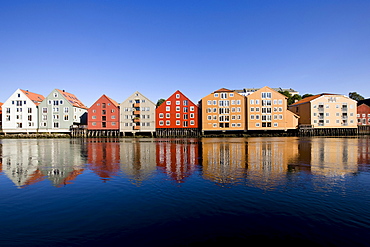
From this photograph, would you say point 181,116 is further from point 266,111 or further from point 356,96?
point 356,96

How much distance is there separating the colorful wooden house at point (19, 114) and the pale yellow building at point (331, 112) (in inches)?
4531

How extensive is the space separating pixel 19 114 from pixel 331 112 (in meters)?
130

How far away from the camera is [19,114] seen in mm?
92562

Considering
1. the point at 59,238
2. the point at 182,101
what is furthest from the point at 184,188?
the point at 182,101

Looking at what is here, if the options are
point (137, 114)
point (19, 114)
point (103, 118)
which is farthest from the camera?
point (19, 114)

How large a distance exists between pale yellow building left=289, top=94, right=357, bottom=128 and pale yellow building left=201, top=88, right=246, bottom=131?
2935 cm

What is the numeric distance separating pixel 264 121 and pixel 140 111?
164ft

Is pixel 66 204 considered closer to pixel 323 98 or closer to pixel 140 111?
pixel 140 111

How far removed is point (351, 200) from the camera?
10977 millimetres

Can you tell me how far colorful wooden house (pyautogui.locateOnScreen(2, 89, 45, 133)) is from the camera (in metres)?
92.4

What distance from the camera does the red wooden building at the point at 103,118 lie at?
9125cm

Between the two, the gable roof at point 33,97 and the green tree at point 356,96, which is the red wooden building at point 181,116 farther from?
the green tree at point 356,96

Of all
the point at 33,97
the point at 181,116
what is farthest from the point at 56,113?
the point at 181,116

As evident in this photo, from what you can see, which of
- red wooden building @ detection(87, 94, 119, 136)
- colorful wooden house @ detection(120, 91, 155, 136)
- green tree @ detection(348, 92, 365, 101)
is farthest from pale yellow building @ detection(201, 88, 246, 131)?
green tree @ detection(348, 92, 365, 101)
